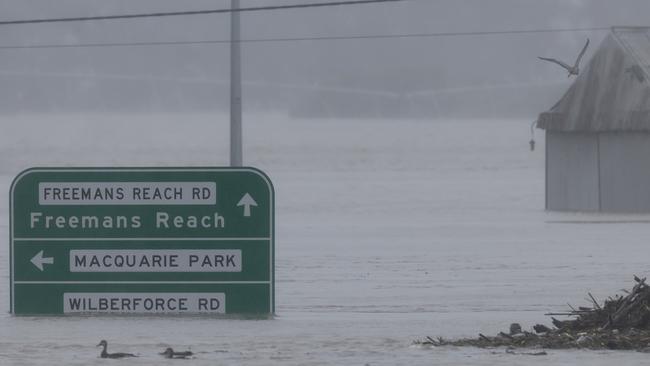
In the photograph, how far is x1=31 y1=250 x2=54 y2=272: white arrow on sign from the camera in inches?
600

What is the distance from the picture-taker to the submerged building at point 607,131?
119ft

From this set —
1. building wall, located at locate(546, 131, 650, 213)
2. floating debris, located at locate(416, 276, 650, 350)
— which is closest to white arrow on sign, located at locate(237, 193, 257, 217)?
floating debris, located at locate(416, 276, 650, 350)

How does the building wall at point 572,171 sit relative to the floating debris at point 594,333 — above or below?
above

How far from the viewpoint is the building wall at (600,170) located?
119 ft

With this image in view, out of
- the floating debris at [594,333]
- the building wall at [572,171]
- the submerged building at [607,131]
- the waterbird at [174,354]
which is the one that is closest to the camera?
the waterbird at [174,354]

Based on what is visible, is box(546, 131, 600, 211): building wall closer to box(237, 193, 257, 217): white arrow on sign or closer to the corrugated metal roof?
the corrugated metal roof

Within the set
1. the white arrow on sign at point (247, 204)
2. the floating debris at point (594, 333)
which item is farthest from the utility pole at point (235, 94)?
the floating debris at point (594, 333)

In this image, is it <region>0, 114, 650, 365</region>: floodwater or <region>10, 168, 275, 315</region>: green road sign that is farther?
<region>10, 168, 275, 315</region>: green road sign

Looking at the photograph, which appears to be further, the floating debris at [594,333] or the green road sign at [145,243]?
the green road sign at [145,243]

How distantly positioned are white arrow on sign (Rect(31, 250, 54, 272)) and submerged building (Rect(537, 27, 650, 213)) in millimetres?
22837

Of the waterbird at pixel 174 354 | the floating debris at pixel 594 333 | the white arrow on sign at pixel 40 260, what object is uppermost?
the white arrow on sign at pixel 40 260

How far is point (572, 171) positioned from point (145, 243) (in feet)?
77.8

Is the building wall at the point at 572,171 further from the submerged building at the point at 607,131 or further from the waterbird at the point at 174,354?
the waterbird at the point at 174,354

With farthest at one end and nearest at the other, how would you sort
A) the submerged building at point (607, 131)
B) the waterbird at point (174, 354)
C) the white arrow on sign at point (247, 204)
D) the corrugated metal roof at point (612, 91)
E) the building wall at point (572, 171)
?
the building wall at point (572, 171)
the submerged building at point (607, 131)
the corrugated metal roof at point (612, 91)
the white arrow on sign at point (247, 204)
the waterbird at point (174, 354)
